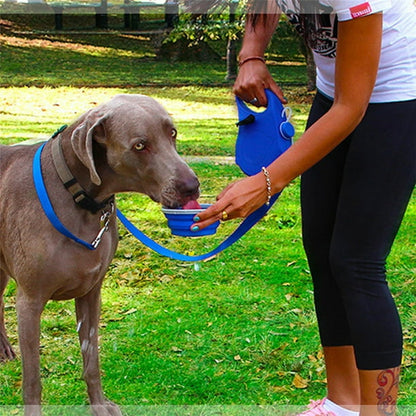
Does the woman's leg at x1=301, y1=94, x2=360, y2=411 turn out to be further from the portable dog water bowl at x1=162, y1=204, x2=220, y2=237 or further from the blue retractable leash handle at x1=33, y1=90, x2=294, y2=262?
the portable dog water bowl at x1=162, y1=204, x2=220, y2=237

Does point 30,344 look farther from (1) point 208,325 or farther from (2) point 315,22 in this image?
(2) point 315,22

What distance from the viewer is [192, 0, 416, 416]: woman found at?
2164 millimetres

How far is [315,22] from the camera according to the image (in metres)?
2.38

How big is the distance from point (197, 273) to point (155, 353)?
114 centimetres

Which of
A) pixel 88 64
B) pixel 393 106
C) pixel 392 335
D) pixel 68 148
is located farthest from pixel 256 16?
pixel 88 64

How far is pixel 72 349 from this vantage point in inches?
150

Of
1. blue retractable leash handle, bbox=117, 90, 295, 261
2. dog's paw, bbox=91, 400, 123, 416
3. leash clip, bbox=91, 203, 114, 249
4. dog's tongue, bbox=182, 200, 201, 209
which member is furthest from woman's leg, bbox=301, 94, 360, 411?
dog's paw, bbox=91, 400, 123, 416

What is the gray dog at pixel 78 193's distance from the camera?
2533mm

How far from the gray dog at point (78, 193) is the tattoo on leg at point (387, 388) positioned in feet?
2.97

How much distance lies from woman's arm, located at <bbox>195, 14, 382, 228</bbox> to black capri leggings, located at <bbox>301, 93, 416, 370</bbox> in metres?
0.19

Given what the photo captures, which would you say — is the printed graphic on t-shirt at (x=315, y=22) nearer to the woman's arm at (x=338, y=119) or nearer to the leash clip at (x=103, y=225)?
the woman's arm at (x=338, y=119)

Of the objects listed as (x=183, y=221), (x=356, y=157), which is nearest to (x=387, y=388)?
(x=356, y=157)

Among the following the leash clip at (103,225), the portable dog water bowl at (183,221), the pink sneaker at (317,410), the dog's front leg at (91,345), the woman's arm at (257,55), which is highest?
the woman's arm at (257,55)

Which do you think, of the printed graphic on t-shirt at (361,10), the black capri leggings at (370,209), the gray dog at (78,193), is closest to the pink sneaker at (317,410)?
the black capri leggings at (370,209)
